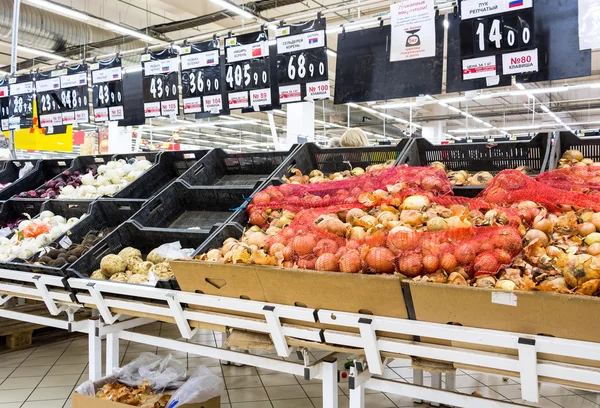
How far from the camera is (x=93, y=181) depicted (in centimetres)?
472

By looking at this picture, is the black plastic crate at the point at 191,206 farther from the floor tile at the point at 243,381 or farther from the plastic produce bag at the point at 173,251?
the floor tile at the point at 243,381

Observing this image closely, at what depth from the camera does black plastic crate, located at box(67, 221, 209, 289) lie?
10.3ft

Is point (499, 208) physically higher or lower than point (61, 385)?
higher

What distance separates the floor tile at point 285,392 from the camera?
155 inches

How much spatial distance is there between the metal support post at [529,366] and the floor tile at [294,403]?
Answer: 2352 millimetres

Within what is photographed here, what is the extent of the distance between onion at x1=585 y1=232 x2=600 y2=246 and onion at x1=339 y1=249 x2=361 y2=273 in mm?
858

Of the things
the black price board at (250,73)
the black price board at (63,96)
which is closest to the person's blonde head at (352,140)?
the black price board at (250,73)

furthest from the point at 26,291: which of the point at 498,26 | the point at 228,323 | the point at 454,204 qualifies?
the point at 498,26

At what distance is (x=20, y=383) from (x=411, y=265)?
3.66 m

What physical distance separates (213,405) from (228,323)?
2.32ft

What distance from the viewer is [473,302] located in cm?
169

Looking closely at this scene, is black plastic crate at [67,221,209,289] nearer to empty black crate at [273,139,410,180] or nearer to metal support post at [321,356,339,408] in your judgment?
empty black crate at [273,139,410,180]

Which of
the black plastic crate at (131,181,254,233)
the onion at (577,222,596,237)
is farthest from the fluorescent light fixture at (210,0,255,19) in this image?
the onion at (577,222,596,237)

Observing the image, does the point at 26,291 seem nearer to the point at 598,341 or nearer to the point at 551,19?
the point at 598,341
